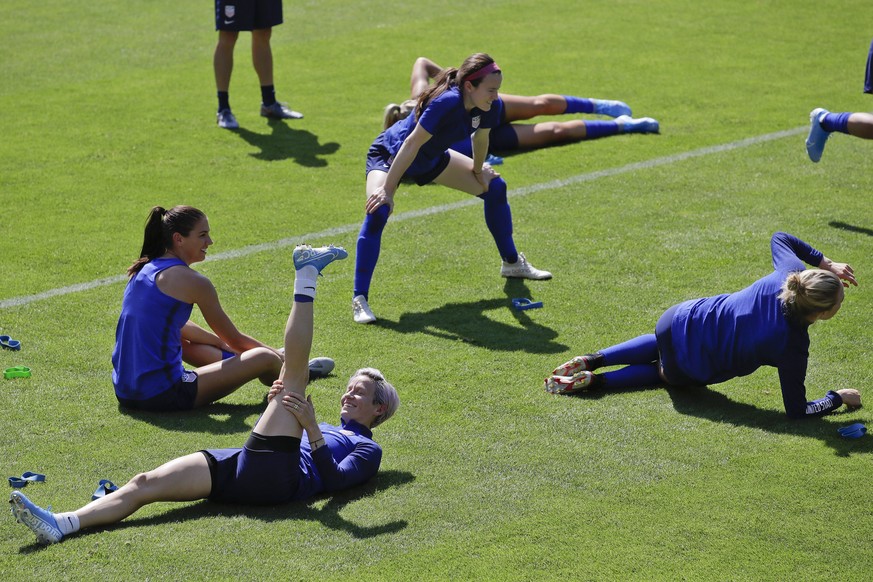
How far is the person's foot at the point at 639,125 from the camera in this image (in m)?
11.8

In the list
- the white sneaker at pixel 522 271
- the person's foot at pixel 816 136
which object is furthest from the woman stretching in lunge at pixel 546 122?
the white sneaker at pixel 522 271

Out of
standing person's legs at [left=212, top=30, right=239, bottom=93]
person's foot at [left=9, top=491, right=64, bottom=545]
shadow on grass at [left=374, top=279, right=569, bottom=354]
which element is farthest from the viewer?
standing person's legs at [left=212, top=30, right=239, bottom=93]

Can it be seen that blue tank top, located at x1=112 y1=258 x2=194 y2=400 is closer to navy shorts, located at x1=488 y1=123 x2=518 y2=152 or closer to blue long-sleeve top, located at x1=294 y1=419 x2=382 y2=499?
blue long-sleeve top, located at x1=294 y1=419 x2=382 y2=499

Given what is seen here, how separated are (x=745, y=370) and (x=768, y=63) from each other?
28.0ft

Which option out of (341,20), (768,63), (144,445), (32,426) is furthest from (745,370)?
(341,20)

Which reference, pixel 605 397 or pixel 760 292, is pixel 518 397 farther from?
pixel 760 292

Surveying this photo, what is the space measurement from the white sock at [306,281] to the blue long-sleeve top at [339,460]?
73 centimetres

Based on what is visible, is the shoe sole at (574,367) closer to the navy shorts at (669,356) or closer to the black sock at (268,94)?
the navy shorts at (669,356)

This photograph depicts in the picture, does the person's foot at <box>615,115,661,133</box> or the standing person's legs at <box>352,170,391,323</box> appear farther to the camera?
the person's foot at <box>615,115,661,133</box>

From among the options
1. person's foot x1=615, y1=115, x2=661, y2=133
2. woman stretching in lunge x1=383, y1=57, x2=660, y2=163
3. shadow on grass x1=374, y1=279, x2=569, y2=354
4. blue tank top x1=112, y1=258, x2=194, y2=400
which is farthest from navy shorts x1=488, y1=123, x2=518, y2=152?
blue tank top x1=112, y1=258, x2=194, y2=400

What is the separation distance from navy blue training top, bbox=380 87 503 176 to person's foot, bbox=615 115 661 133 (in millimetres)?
3719

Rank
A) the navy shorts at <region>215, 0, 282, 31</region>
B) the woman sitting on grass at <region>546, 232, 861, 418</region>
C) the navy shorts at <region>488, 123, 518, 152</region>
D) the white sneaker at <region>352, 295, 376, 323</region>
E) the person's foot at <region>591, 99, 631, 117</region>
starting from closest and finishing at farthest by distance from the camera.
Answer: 1. the woman sitting on grass at <region>546, 232, 861, 418</region>
2. the white sneaker at <region>352, 295, 376, 323</region>
3. the navy shorts at <region>488, 123, 518, 152</region>
4. the navy shorts at <region>215, 0, 282, 31</region>
5. the person's foot at <region>591, 99, 631, 117</region>

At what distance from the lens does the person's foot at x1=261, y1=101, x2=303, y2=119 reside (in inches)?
479

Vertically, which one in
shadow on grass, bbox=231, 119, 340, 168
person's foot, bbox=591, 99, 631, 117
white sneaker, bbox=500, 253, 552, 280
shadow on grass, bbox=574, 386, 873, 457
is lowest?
shadow on grass, bbox=574, 386, 873, 457
